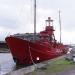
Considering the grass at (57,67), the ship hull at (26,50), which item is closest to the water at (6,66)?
the ship hull at (26,50)

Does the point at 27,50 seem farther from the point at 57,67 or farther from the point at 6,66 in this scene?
the point at 57,67

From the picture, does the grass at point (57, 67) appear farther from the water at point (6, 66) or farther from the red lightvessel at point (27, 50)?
the red lightvessel at point (27, 50)

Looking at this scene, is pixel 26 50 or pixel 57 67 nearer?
pixel 57 67

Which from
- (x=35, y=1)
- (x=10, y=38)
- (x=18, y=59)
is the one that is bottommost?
(x=18, y=59)

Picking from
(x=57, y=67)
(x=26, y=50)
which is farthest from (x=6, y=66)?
(x=57, y=67)

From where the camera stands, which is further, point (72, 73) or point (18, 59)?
point (18, 59)

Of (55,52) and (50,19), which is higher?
(50,19)

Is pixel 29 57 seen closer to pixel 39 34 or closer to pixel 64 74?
pixel 39 34

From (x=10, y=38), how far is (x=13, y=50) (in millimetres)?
1686

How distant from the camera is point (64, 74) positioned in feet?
62.5

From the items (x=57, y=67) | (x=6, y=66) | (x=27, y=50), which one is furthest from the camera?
(x=6, y=66)

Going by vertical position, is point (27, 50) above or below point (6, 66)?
above

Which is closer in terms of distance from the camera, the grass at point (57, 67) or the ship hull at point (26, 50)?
the grass at point (57, 67)

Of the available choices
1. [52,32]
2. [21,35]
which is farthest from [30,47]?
[52,32]
